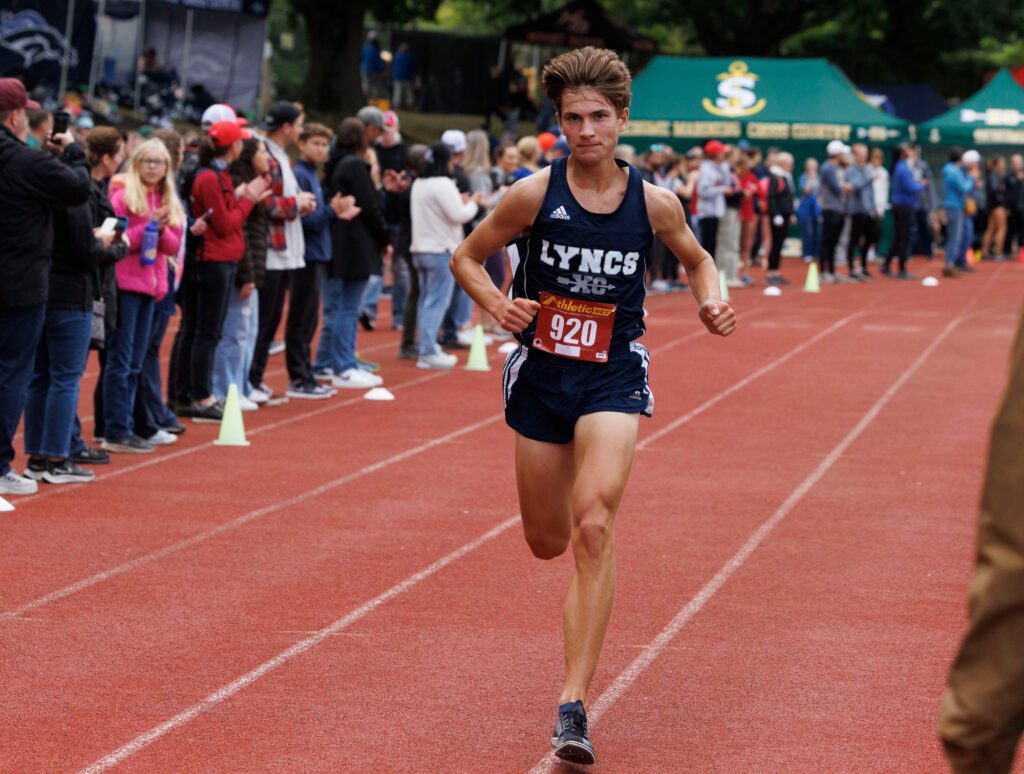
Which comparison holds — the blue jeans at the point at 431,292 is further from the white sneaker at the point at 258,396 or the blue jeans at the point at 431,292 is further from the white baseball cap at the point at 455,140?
the white sneaker at the point at 258,396

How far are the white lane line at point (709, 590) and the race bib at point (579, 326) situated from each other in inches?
48.6

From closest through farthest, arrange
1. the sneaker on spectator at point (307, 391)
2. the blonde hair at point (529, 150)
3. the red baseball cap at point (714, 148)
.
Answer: the sneaker on spectator at point (307, 391) → the blonde hair at point (529, 150) → the red baseball cap at point (714, 148)

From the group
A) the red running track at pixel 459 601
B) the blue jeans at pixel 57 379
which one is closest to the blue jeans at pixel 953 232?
the red running track at pixel 459 601

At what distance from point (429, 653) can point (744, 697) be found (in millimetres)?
1241

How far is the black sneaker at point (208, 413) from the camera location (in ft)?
41.1

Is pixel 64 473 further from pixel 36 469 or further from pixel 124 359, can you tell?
pixel 124 359

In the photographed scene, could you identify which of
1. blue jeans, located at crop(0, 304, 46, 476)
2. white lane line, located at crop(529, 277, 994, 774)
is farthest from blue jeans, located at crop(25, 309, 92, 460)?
white lane line, located at crop(529, 277, 994, 774)

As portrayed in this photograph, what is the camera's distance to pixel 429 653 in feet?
21.8

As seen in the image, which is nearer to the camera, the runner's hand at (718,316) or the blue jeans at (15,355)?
the runner's hand at (718,316)

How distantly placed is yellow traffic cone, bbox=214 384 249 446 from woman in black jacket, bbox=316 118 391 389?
2.92m

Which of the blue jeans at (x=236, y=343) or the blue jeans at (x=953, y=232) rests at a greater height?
the blue jeans at (x=953, y=232)

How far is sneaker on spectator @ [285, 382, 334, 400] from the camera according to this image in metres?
14.0

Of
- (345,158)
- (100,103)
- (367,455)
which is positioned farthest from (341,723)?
(100,103)

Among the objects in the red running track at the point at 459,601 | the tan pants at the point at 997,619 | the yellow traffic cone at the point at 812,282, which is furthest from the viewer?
the yellow traffic cone at the point at 812,282
